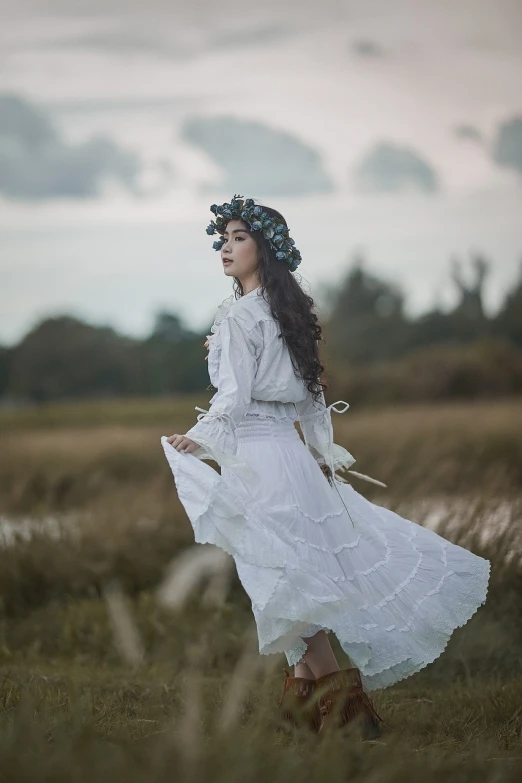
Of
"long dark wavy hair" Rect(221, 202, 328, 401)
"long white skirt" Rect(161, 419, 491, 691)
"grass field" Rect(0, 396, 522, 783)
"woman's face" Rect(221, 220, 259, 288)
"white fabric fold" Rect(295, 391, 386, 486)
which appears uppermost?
"woman's face" Rect(221, 220, 259, 288)

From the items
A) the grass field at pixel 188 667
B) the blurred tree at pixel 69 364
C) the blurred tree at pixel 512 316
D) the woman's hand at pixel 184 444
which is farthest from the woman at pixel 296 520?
the blurred tree at pixel 69 364

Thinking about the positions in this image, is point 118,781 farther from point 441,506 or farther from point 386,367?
point 386,367

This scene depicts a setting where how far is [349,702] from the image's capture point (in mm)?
3443

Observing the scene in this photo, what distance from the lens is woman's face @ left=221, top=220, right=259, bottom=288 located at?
12.5ft

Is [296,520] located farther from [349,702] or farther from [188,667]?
[188,667]

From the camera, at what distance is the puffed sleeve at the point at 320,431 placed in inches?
151

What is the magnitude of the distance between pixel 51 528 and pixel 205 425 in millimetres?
4019

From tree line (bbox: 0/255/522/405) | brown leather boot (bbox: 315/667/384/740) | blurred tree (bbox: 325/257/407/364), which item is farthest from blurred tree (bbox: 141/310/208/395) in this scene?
brown leather boot (bbox: 315/667/384/740)

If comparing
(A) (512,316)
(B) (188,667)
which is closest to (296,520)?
(B) (188,667)

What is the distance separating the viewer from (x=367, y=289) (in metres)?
26.2

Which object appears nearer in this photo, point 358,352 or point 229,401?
point 229,401

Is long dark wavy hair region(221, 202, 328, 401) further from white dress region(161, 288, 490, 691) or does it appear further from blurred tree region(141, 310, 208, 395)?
blurred tree region(141, 310, 208, 395)

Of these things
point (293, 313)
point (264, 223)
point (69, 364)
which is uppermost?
point (264, 223)

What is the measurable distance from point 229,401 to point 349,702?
1.09 m
